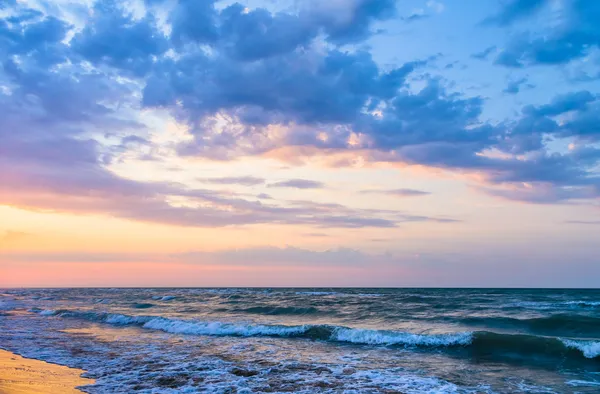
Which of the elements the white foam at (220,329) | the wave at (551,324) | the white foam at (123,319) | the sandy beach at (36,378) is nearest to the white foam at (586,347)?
the wave at (551,324)

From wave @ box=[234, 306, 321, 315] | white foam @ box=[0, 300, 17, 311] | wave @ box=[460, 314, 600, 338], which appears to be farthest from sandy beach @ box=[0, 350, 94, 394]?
white foam @ box=[0, 300, 17, 311]

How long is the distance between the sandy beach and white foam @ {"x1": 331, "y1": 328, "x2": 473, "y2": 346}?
1233 centimetres

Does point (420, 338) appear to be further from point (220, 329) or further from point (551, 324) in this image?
point (220, 329)

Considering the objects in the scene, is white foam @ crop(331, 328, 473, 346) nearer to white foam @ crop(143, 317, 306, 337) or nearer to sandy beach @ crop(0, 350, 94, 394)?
white foam @ crop(143, 317, 306, 337)

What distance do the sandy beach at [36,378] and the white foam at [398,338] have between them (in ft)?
40.5

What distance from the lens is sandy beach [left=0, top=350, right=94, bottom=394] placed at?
1073 centimetres

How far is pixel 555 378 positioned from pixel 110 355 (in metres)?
15.4

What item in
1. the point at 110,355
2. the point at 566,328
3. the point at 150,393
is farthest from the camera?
the point at 566,328

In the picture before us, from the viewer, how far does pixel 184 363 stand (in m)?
14.4

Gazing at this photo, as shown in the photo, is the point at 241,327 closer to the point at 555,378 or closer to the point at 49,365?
the point at 49,365

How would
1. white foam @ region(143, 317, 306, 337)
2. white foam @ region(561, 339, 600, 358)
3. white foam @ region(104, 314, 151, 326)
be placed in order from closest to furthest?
1. white foam @ region(561, 339, 600, 358)
2. white foam @ region(143, 317, 306, 337)
3. white foam @ region(104, 314, 151, 326)

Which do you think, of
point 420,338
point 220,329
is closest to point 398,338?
point 420,338

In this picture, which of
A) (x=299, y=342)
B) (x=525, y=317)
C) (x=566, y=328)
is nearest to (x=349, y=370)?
(x=299, y=342)

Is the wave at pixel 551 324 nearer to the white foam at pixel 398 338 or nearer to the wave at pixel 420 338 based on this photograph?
the wave at pixel 420 338
